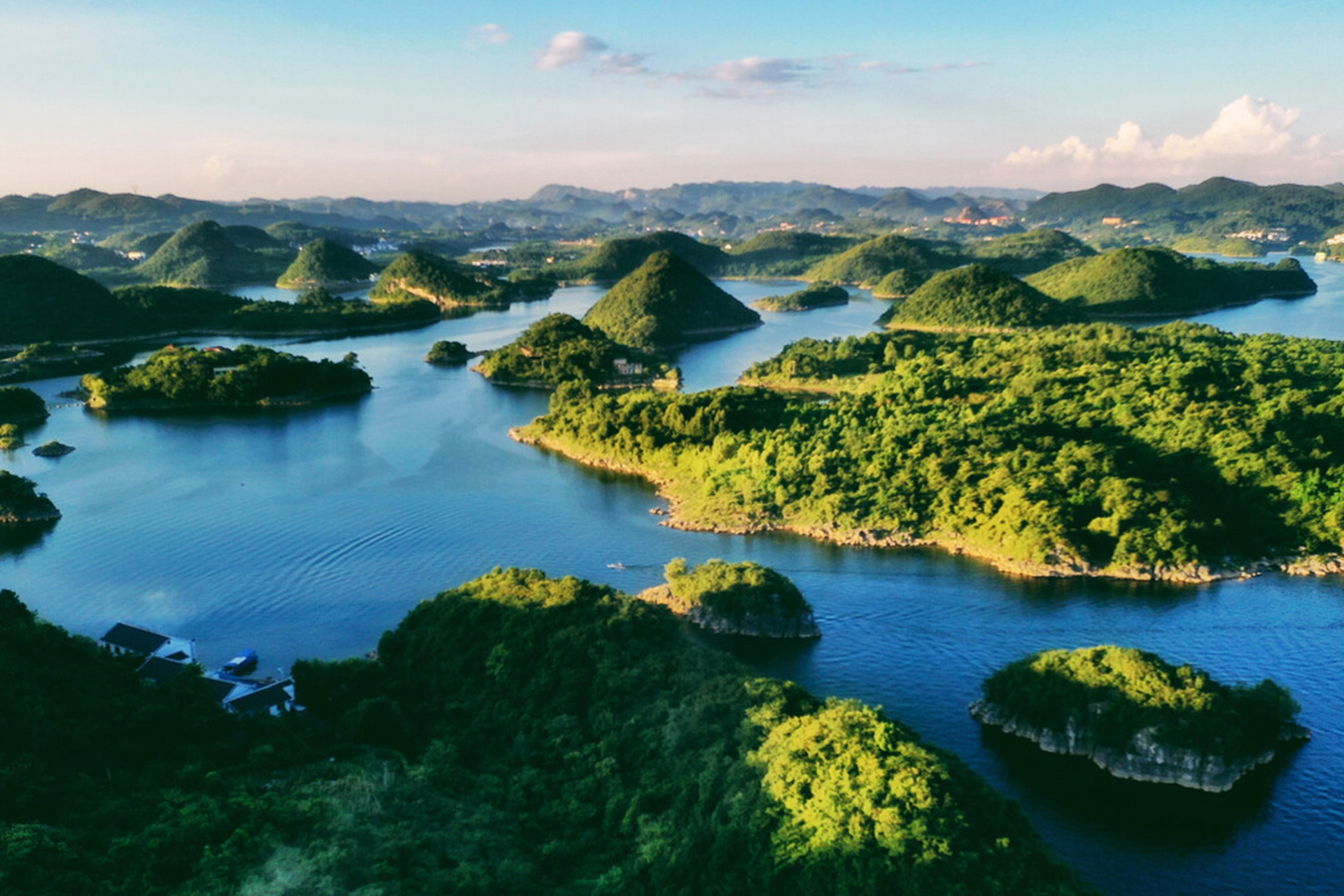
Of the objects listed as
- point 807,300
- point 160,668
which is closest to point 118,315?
point 807,300

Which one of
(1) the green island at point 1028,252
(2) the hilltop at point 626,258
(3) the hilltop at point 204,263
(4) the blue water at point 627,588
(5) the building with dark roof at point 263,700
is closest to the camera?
(4) the blue water at point 627,588

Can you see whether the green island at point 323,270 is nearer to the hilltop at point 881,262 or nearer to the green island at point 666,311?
the green island at point 666,311

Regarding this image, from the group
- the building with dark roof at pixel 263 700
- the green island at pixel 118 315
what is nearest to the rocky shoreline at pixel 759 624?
the building with dark roof at pixel 263 700

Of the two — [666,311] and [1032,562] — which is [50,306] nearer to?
[666,311]

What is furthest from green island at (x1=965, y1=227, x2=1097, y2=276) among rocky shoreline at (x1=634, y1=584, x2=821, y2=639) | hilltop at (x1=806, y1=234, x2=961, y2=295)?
rocky shoreline at (x1=634, y1=584, x2=821, y2=639)

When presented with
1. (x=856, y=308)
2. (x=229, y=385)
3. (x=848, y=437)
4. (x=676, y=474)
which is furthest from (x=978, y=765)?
(x=856, y=308)
